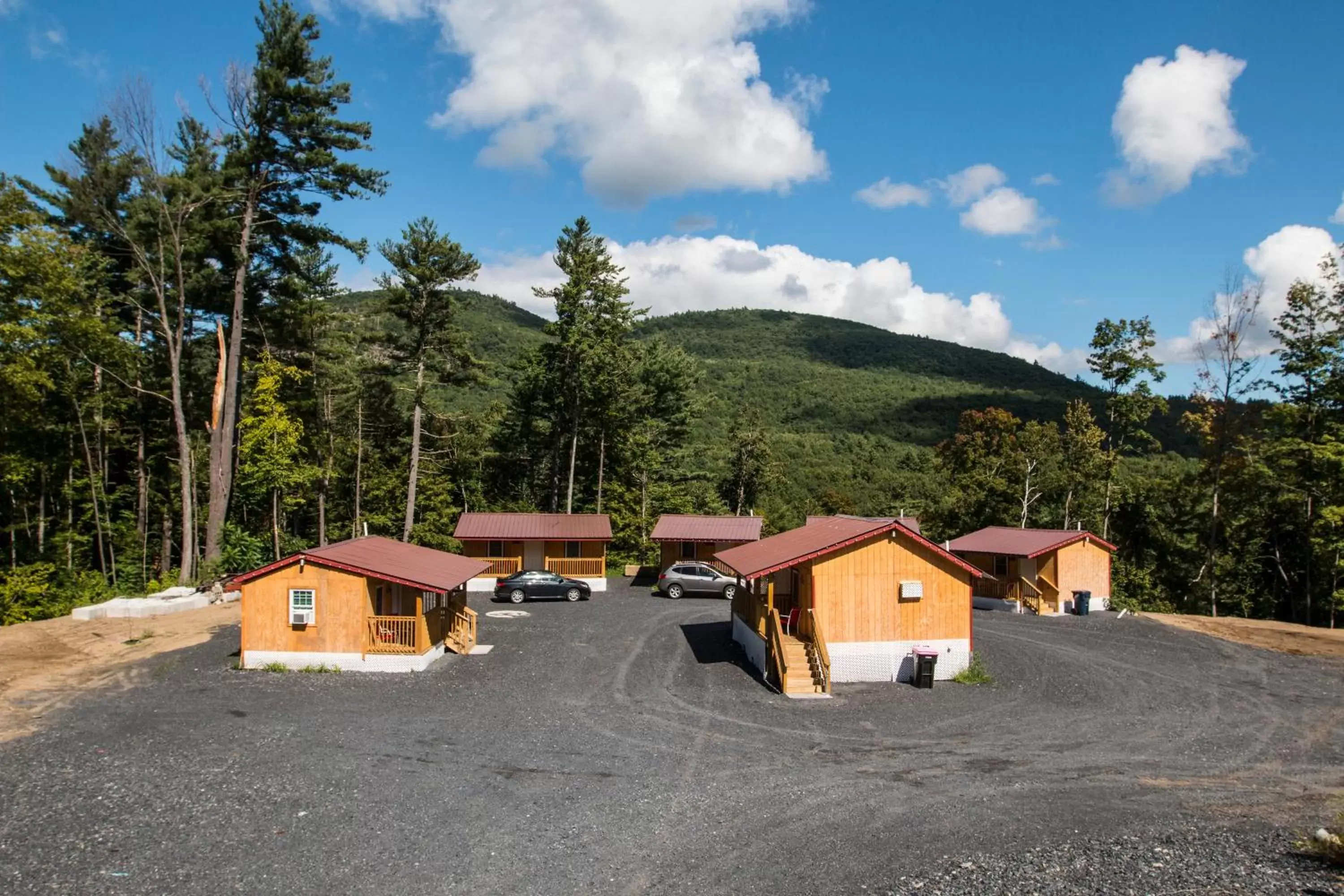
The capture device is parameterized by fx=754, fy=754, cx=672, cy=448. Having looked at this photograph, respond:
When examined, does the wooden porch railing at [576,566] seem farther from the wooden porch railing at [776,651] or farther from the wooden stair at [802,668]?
the wooden stair at [802,668]

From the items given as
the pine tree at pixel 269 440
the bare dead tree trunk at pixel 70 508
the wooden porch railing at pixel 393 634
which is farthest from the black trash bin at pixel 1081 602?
the bare dead tree trunk at pixel 70 508

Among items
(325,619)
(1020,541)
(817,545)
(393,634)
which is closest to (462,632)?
(393,634)

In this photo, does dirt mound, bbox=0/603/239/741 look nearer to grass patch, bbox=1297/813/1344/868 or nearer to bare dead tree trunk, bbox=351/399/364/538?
bare dead tree trunk, bbox=351/399/364/538

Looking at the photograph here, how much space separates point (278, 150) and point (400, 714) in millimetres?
23502

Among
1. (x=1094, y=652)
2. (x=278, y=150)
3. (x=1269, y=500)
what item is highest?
(x=278, y=150)

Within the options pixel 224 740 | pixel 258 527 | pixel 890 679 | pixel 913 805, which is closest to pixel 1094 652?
pixel 890 679

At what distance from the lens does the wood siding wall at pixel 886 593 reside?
18.2 metres

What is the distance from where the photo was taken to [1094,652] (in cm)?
2183

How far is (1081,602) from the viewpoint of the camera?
2903 cm

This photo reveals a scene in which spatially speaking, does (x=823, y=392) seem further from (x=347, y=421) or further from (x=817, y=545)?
(x=817, y=545)

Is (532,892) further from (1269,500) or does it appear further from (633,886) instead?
(1269,500)

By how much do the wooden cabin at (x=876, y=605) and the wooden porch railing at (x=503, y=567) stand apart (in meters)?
17.3

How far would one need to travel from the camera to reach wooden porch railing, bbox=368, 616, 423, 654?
1808 centimetres

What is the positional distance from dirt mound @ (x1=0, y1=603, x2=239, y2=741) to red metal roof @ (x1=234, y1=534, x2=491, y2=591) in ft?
12.7
